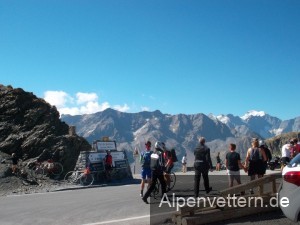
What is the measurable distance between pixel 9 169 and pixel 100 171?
527 cm

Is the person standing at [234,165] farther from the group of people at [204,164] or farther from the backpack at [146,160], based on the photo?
the backpack at [146,160]

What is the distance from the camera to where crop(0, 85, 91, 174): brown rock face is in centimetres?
3175

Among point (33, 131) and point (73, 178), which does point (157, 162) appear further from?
point (33, 131)

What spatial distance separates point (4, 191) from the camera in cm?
1908

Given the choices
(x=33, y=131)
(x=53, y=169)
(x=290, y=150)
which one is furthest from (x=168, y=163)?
(x=33, y=131)

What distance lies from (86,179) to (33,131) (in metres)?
14.6

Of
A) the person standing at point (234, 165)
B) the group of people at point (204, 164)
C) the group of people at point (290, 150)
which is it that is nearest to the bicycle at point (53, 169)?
the group of people at point (204, 164)

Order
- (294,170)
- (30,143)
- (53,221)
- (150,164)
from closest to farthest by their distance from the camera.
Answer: (294,170) < (53,221) < (150,164) < (30,143)

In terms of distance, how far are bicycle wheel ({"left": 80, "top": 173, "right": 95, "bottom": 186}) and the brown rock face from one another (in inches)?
372

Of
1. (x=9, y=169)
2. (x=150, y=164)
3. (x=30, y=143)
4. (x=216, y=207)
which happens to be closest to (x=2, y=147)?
(x=30, y=143)

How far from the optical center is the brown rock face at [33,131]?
3175cm

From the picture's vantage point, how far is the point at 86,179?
2130 centimetres

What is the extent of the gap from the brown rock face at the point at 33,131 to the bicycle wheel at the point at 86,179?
9459mm

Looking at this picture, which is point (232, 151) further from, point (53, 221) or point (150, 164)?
point (53, 221)
